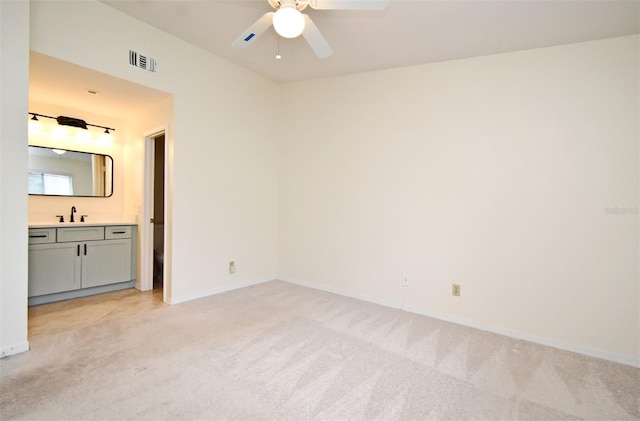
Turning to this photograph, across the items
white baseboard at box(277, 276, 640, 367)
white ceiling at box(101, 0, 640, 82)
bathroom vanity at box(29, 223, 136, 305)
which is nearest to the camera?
white ceiling at box(101, 0, 640, 82)

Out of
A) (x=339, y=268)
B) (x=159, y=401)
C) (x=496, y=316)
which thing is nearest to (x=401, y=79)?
(x=339, y=268)

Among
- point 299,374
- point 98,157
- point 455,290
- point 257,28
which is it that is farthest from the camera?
point 98,157

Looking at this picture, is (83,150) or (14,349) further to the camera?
(83,150)

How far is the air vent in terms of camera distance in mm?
2866

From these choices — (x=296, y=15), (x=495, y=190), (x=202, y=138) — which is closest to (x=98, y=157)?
(x=202, y=138)

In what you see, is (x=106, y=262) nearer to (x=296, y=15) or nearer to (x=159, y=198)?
(x=159, y=198)

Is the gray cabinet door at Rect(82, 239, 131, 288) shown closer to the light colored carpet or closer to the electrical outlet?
the light colored carpet

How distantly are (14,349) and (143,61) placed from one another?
2.59 metres

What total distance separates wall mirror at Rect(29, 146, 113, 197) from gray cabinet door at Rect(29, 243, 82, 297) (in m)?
0.80

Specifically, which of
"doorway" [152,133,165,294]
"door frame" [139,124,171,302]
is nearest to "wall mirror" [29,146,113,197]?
"doorway" [152,133,165,294]

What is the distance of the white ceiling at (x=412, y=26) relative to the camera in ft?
7.39

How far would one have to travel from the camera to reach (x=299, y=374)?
203 cm

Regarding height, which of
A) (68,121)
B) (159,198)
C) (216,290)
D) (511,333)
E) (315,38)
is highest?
(315,38)

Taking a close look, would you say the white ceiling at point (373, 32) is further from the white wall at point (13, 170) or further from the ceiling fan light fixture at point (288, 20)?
the ceiling fan light fixture at point (288, 20)
